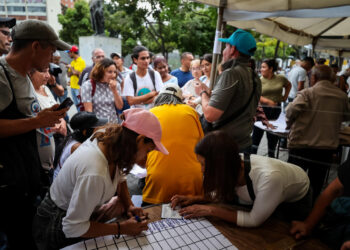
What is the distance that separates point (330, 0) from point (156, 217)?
232cm

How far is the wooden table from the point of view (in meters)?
1.21

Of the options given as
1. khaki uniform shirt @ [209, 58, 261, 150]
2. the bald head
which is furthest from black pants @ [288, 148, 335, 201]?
khaki uniform shirt @ [209, 58, 261, 150]

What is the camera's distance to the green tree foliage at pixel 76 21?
20.1 meters

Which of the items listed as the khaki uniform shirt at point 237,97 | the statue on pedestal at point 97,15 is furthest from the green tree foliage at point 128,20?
the khaki uniform shirt at point 237,97

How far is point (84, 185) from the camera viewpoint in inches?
44.4

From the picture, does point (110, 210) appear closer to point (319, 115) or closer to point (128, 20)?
point (319, 115)

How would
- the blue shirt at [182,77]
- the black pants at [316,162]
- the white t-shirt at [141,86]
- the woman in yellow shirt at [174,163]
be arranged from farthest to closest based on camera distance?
1. the blue shirt at [182,77]
2. the white t-shirt at [141,86]
3. the black pants at [316,162]
4. the woman in yellow shirt at [174,163]

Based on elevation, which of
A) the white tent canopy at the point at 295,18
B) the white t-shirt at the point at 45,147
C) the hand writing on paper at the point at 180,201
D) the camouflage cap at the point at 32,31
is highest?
the white tent canopy at the point at 295,18

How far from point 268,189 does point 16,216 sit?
1.55 m

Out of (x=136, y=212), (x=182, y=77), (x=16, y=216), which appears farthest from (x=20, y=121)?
(x=182, y=77)

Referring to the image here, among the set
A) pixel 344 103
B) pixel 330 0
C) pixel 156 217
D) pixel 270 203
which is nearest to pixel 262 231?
pixel 270 203

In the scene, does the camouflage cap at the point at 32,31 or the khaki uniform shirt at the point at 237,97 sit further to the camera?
the khaki uniform shirt at the point at 237,97

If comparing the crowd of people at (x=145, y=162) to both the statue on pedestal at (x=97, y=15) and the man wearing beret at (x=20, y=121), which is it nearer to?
the man wearing beret at (x=20, y=121)

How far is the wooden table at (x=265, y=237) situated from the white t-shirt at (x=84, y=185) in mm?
375
